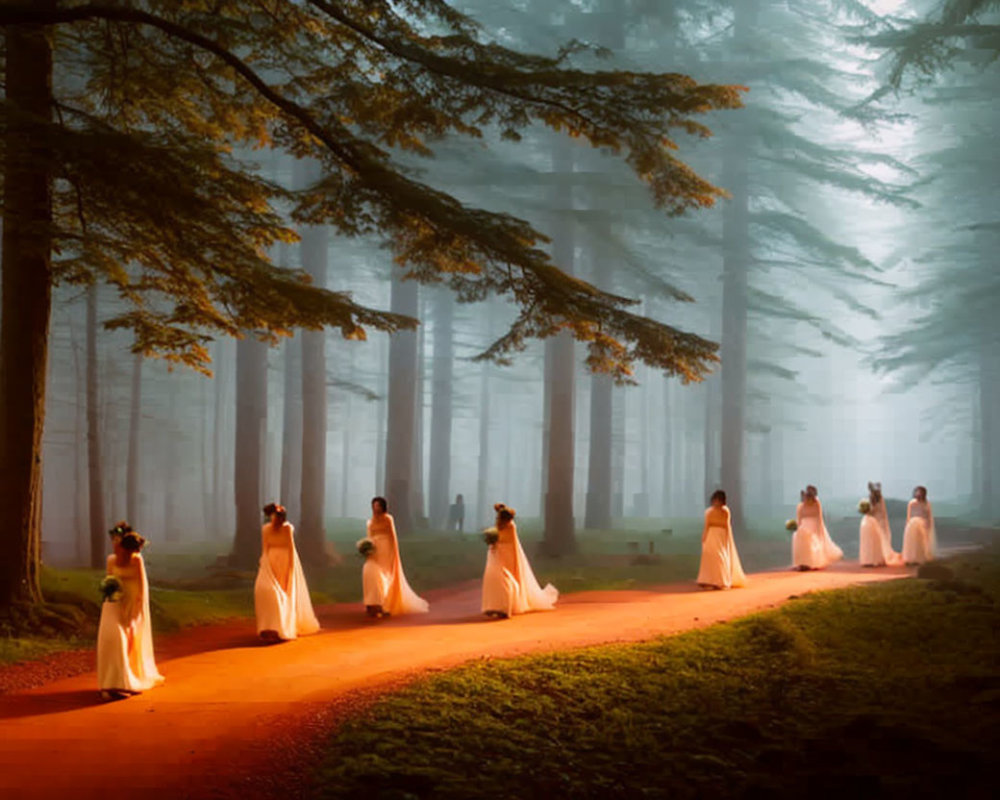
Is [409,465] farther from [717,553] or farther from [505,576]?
[505,576]

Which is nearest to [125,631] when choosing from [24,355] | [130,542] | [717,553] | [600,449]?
[130,542]

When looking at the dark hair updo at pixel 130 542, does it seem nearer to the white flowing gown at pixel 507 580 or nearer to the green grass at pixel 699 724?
the green grass at pixel 699 724

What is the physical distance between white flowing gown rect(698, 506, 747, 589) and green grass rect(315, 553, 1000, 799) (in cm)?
727

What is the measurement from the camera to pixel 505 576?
587 inches

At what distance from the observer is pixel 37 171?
1173cm

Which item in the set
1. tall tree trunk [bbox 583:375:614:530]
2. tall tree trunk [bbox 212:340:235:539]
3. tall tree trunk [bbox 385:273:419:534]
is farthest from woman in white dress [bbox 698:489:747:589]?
tall tree trunk [bbox 212:340:235:539]

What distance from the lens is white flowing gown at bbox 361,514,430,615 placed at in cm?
1533

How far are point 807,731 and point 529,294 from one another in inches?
305

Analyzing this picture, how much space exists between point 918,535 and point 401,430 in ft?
53.4

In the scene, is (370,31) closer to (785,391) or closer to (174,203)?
(174,203)

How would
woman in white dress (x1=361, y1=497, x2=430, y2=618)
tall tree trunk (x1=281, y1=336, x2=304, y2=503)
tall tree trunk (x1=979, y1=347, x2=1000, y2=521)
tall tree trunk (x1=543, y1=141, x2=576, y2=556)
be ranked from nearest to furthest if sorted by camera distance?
woman in white dress (x1=361, y1=497, x2=430, y2=618) → tall tree trunk (x1=543, y1=141, x2=576, y2=556) → tall tree trunk (x1=281, y1=336, x2=304, y2=503) → tall tree trunk (x1=979, y1=347, x2=1000, y2=521)

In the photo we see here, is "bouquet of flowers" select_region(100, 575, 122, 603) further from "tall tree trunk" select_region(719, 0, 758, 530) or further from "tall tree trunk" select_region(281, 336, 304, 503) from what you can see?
"tall tree trunk" select_region(281, 336, 304, 503)

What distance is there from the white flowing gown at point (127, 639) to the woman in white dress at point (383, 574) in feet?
18.4

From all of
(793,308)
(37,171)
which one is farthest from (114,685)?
(793,308)
